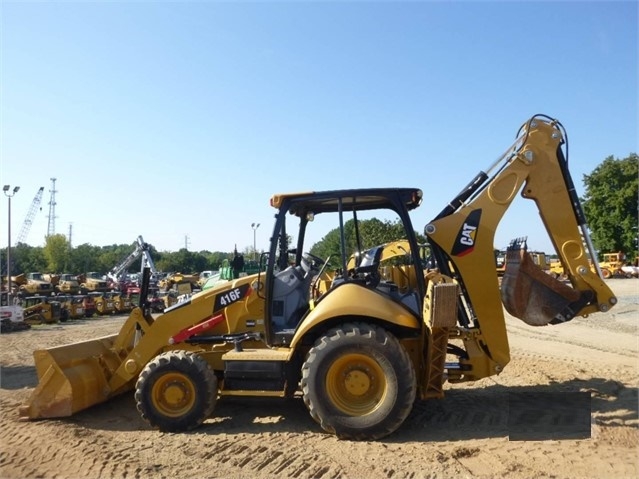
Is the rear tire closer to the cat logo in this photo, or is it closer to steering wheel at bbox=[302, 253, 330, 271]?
steering wheel at bbox=[302, 253, 330, 271]

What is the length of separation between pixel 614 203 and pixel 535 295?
163 feet

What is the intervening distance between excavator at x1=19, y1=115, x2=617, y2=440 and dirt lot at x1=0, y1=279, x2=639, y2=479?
0.32 metres

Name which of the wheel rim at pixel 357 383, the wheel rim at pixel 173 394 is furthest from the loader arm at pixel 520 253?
the wheel rim at pixel 173 394

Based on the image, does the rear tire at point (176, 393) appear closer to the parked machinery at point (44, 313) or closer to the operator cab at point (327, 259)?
the operator cab at point (327, 259)

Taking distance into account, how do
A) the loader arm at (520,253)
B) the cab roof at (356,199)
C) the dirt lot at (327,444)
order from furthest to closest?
1. the cab roof at (356,199)
2. the loader arm at (520,253)
3. the dirt lot at (327,444)

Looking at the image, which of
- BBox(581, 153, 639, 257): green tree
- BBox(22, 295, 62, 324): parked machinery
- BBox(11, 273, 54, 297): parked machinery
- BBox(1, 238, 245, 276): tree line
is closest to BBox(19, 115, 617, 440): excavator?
BBox(22, 295, 62, 324): parked machinery

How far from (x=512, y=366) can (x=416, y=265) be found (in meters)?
4.47

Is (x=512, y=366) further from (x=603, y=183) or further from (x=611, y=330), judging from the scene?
(x=603, y=183)

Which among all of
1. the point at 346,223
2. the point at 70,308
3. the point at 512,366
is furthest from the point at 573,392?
the point at 70,308

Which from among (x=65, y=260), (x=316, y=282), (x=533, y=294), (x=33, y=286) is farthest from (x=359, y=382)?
(x=65, y=260)

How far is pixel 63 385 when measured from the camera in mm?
6410

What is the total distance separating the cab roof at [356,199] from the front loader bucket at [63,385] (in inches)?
128

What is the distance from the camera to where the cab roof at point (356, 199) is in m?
6.23

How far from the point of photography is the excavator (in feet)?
18.5
